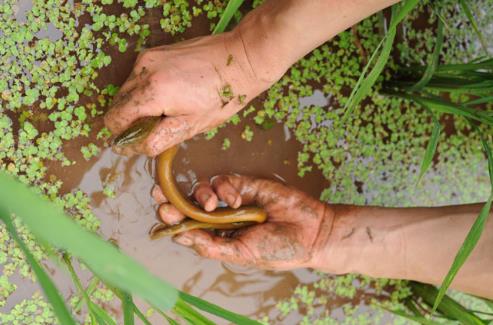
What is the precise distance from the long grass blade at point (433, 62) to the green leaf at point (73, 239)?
49.6 inches

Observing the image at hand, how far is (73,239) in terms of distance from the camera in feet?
1.84

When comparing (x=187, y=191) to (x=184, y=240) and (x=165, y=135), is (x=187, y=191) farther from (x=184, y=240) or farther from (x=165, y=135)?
(x=165, y=135)

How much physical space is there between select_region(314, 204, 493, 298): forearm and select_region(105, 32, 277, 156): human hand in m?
0.56

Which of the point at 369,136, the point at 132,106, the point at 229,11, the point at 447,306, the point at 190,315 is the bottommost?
the point at 447,306

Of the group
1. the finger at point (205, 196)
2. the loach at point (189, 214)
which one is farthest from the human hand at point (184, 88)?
the finger at point (205, 196)

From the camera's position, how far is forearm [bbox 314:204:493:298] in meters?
1.54

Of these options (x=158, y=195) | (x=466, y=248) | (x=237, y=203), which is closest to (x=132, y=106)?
(x=158, y=195)

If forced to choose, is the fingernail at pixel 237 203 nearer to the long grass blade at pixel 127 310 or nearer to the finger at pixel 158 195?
the finger at pixel 158 195

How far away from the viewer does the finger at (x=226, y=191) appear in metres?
1.65

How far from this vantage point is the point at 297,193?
1732 millimetres

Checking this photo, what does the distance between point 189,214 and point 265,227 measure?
25 cm

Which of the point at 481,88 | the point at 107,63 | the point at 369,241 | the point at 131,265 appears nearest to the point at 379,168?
the point at 369,241

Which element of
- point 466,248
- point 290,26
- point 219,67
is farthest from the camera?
point 219,67

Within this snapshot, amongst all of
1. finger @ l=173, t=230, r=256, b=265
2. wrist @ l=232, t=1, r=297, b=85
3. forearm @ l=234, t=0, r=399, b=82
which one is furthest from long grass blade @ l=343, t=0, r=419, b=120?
finger @ l=173, t=230, r=256, b=265
